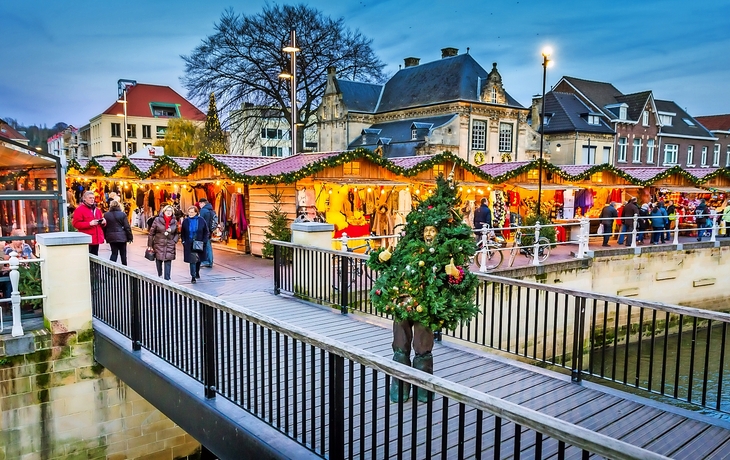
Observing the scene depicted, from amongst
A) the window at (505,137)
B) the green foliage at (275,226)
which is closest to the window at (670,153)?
the window at (505,137)

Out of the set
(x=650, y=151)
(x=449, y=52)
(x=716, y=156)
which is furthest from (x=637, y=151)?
(x=449, y=52)

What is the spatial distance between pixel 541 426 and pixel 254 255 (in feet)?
46.0

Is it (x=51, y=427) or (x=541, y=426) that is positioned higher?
(x=541, y=426)

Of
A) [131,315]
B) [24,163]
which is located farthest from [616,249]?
[24,163]

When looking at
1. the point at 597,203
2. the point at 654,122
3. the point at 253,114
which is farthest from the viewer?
the point at 654,122

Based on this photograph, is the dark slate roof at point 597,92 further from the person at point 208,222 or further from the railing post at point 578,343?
the railing post at point 578,343

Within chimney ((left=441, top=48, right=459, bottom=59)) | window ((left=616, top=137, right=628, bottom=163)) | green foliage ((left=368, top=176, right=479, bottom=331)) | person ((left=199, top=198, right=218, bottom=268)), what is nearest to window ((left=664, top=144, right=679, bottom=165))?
window ((left=616, top=137, right=628, bottom=163))

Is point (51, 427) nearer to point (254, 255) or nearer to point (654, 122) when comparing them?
point (254, 255)

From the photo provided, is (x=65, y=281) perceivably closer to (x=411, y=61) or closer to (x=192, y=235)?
(x=192, y=235)

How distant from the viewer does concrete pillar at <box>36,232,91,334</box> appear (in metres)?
6.94

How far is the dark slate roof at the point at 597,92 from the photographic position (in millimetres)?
46562

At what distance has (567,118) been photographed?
43312 mm

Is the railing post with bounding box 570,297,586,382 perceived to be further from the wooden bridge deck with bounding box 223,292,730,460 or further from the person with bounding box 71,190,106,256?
the person with bounding box 71,190,106,256

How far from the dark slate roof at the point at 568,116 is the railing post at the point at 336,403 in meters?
43.3
